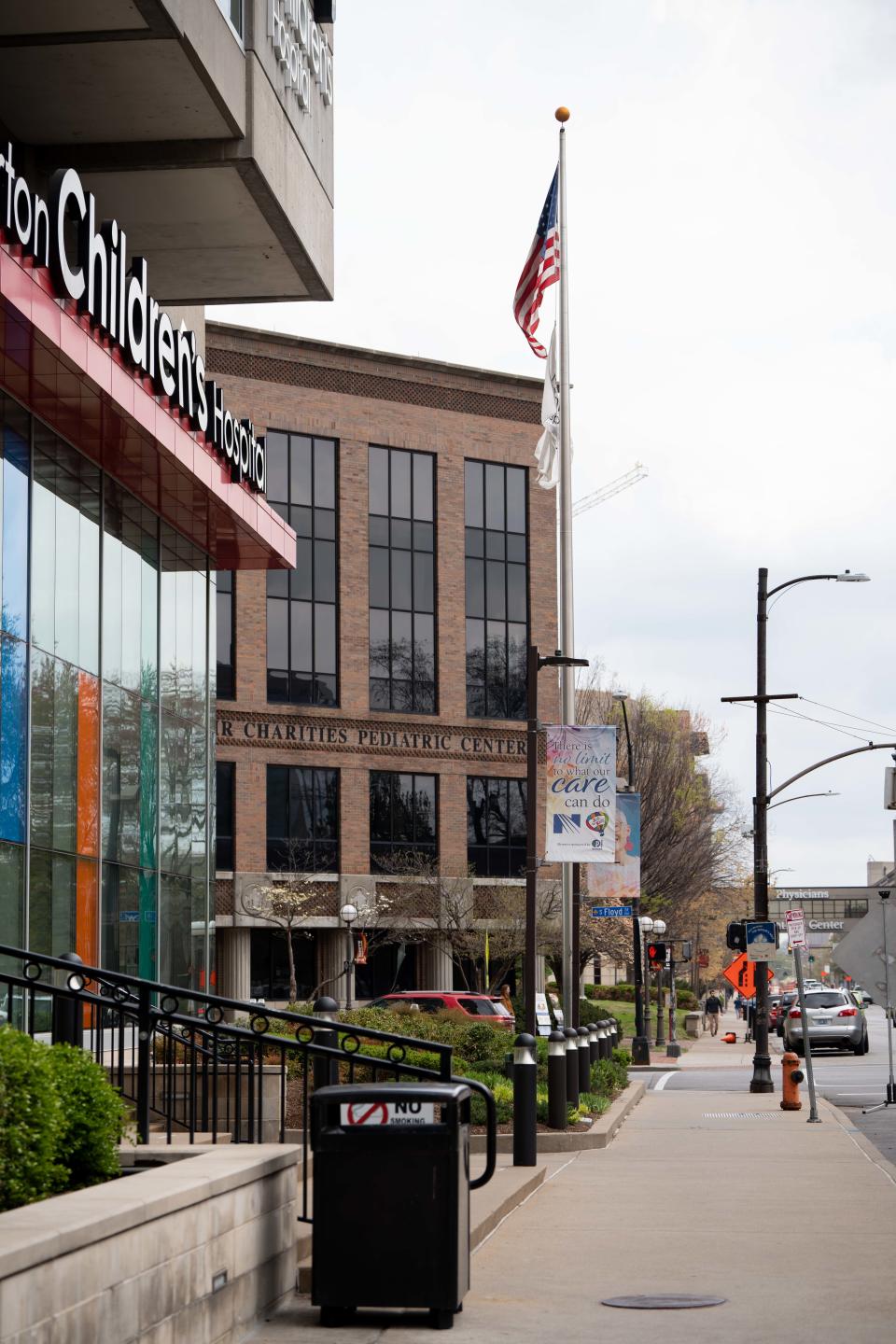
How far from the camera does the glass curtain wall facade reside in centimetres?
1845

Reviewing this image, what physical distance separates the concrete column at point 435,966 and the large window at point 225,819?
8178 mm

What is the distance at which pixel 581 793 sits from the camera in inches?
959

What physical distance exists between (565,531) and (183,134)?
1203cm

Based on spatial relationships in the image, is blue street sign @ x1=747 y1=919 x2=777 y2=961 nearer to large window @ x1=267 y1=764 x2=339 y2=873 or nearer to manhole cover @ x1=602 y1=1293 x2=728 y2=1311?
manhole cover @ x1=602 y1=1293 x2=728 y2=1311

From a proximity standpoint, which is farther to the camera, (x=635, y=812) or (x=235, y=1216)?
(x=635, y=812)

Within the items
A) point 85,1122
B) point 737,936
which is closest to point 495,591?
point 737,936

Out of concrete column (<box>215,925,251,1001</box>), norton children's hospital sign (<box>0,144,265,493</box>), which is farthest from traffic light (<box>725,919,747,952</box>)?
concrete column (<box>215,925,251,1001</box>)

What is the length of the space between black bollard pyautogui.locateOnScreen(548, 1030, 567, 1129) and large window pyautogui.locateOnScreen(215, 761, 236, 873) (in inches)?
1540

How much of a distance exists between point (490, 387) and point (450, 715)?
490 inches

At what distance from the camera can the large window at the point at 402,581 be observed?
205 feet

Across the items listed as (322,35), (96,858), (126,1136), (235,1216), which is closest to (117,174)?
(322,35)

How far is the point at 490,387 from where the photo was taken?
2566 inches

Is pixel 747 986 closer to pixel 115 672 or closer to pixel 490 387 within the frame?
pixel 115 672

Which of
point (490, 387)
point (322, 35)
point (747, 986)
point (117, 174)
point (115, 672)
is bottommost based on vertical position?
point (747, 986)
